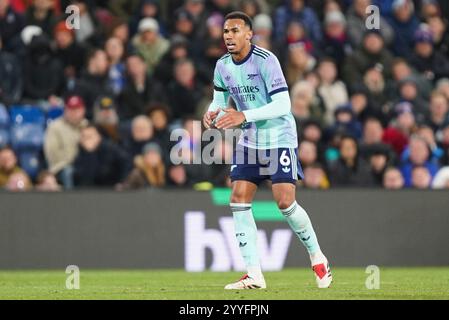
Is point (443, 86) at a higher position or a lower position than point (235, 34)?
lower

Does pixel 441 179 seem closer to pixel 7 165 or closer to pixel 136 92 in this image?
pixel 136 92

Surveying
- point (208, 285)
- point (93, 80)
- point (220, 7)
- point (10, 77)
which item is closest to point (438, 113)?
point (220, 7)

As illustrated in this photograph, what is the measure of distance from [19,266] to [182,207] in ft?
7.50

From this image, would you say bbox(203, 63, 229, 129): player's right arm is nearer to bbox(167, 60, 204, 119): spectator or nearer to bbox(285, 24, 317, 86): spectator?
bbox(167, 60, 204, 119): spectator

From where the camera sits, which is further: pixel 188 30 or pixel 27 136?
pixel 188 30

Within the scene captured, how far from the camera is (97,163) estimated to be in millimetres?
17422

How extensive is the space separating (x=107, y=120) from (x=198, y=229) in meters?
2.47

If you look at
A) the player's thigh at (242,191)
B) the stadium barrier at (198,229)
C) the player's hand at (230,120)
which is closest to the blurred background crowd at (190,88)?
the stadium barrier at (198,229)

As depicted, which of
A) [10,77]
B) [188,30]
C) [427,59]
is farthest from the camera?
[427,59]

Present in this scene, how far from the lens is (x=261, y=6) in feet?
66.9

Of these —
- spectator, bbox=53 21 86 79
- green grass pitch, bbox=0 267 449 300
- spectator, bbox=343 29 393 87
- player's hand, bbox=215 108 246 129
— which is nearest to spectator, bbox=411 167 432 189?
green grass pitch, bbox=0 267 449 300

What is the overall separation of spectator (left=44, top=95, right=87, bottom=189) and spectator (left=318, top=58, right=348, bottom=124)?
3989 millimetres

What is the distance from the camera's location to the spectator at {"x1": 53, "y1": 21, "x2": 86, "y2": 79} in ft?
61.4
